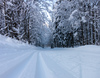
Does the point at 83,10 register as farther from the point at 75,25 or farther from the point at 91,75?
the point at 91,75

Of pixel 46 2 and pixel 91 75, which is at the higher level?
pixel 46 2

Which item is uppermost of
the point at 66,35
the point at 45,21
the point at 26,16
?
the point at 26,16

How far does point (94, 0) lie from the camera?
13.6 m

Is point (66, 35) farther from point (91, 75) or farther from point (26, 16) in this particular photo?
point (91, 75)

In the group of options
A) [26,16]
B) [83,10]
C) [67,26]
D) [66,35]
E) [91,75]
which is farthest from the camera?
[66,35]

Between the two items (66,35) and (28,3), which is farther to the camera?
(66,35)

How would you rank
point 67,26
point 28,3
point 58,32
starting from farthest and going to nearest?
1. point 58,32
2. point 67,26
3. point 28,3

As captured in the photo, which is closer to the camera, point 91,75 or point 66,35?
point 91,75

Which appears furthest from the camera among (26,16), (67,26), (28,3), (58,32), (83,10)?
(58,32)

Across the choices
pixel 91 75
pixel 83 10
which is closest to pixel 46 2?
pixel 83 10

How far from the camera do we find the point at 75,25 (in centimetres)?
1331

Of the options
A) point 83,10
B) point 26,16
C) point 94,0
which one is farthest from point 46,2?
point 94,0

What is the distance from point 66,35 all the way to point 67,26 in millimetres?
3774

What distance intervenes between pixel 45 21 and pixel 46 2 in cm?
337
